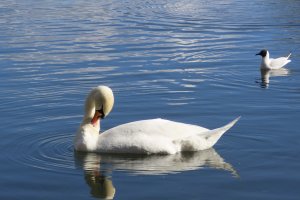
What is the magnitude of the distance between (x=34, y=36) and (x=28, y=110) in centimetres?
1136

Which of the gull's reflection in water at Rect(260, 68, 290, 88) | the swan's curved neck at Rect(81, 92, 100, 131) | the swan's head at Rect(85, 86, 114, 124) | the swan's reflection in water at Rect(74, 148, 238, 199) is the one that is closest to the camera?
the swan's reflection in water at Rect(74, 148, 238, 199)

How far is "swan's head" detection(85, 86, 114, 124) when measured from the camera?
12273 mm

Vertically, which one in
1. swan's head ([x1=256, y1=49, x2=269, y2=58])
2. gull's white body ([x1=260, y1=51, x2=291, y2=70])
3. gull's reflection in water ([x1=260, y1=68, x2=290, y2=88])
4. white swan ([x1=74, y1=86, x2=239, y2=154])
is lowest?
white swan ([x1=74, y1=86, x2=239, y2=154])

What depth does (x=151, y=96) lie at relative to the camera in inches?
642

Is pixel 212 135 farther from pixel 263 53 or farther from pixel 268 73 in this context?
pixel 263 53

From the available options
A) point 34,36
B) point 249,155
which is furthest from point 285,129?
point 34,36

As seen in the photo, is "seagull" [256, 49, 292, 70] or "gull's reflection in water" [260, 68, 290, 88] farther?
"seagull" [256, 49, 292, 70]

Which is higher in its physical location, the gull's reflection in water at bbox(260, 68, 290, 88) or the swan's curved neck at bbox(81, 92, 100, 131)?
the gull's reflection in water at bbox(260, 68, 290, 88)

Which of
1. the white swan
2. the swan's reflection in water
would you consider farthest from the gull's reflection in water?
the swan's reflection in water

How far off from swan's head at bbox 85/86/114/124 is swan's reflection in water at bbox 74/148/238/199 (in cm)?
66

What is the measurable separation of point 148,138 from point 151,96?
172 inches

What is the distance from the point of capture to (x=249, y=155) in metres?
11.9

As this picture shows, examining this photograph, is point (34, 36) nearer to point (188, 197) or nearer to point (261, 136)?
point (261, 136)

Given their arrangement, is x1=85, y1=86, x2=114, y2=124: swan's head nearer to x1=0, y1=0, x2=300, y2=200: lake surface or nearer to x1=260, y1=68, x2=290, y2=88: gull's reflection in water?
x1=0, y1=0, x2=300, y2=200: lake surface
